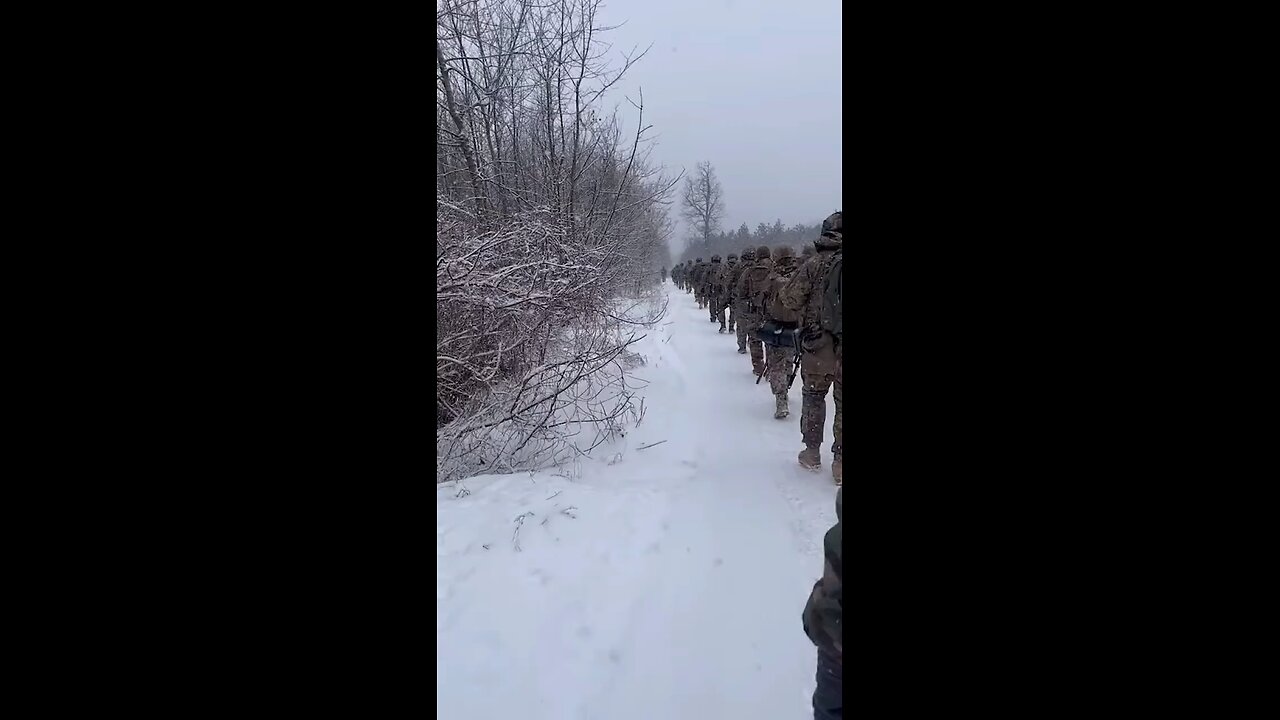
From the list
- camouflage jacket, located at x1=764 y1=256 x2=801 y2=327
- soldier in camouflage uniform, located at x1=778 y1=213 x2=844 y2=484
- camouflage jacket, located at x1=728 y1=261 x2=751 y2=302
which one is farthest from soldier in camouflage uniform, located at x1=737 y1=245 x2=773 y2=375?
soldier in camouflage uniform, located at x1=778 y1=213 x2=844 y2=484

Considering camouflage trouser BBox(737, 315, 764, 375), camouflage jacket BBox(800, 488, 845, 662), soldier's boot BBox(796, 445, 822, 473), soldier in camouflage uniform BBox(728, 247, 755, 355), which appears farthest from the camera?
soldier in camouflage uniform BBox(728, 247, 755, 355)

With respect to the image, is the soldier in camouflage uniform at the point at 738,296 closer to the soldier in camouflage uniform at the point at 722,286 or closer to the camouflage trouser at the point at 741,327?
the camouflage trouser at the point at 741,327

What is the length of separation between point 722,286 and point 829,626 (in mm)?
14511

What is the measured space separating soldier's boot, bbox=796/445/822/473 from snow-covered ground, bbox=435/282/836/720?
0.12m

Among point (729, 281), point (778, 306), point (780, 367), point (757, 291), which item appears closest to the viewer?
point (778, 306)

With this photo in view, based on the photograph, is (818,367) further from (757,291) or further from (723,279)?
(723,279)

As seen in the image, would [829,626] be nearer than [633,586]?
Yes

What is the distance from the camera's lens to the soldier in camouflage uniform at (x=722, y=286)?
14.4 m

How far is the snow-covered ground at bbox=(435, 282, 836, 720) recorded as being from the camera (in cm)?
247

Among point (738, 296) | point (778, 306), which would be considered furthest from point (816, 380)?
point (738, 296)

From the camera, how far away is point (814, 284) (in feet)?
18.7

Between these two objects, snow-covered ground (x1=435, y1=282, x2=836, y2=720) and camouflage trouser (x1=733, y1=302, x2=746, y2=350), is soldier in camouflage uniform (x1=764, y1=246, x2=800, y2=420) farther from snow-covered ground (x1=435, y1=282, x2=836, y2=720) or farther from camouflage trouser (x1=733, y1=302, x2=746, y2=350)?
camouflage trouser (x1=733, y1=302, x2=746, y2=350)
